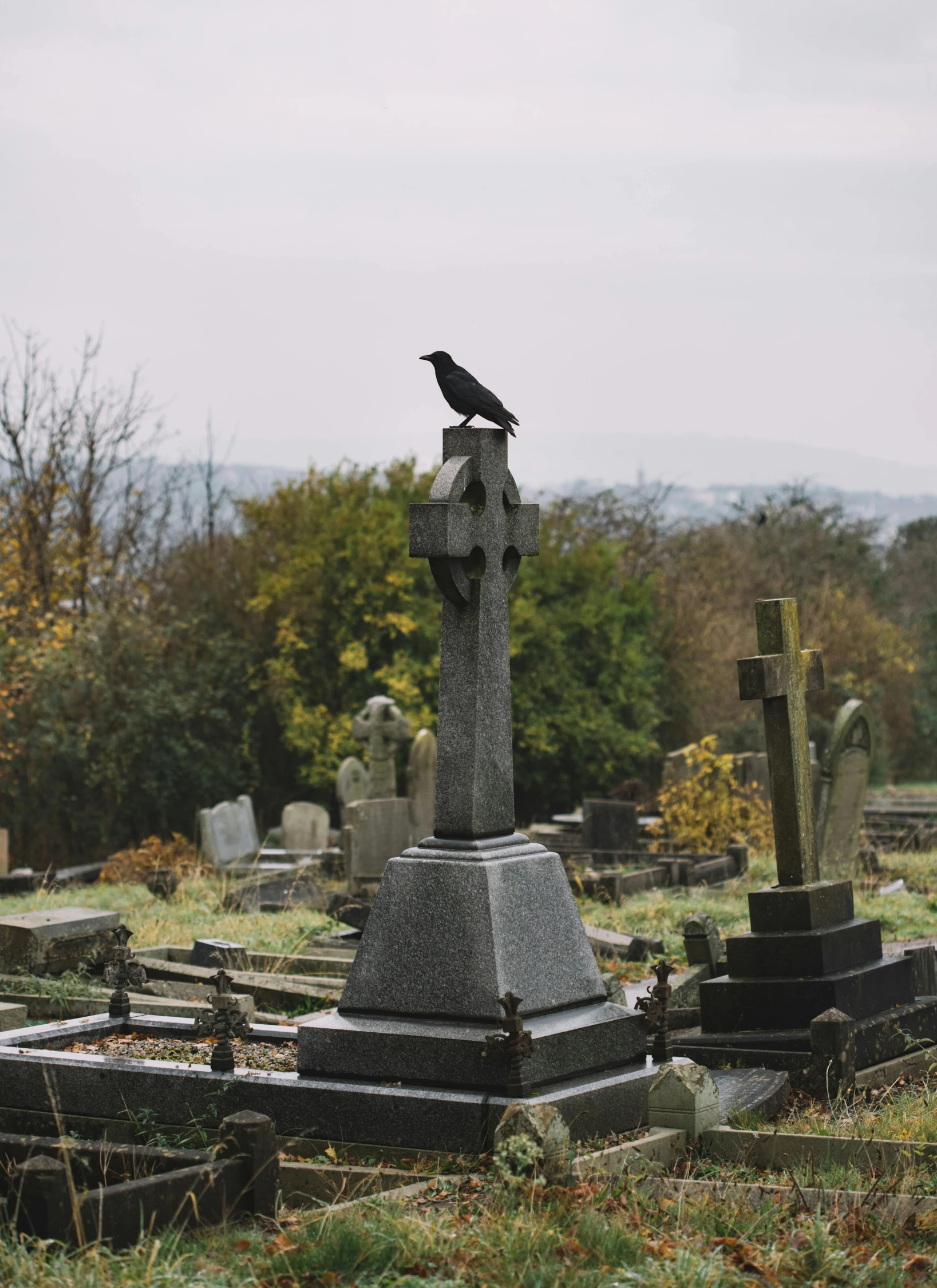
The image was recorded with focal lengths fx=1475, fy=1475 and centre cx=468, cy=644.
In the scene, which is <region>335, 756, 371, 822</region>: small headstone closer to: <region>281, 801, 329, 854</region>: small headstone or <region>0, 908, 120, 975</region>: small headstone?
<region>281, 801, 329, 854</region>: small headstone

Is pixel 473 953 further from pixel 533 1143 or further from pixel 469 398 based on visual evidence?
pixel 469 398

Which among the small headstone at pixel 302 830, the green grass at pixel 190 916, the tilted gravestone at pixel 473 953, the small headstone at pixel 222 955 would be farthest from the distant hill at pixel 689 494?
the tilted gravestone at pixel 473 953

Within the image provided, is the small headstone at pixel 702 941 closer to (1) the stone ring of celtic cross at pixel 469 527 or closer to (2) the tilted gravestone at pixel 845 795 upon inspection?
(1) the stone ring of celtic cross at pixel 469 527

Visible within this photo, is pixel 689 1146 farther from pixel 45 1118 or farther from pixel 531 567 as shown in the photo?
pixel 531 567

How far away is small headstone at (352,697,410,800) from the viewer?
1691 cm

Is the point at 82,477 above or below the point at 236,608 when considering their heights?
above

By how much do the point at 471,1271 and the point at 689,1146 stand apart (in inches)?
73.6

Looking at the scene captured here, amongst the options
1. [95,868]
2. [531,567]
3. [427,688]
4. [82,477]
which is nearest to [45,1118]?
[95,868]

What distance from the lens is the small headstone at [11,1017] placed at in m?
7.79

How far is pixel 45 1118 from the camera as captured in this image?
21.4 ft

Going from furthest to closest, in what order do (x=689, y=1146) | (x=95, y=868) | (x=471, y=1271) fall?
(x=95, y=868) < (x=689, y=1146) < (x=471, y=1271)

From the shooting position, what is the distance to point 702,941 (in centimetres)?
919

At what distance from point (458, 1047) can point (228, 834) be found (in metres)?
12.4

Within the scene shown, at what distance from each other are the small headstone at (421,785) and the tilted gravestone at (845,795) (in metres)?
4.12
